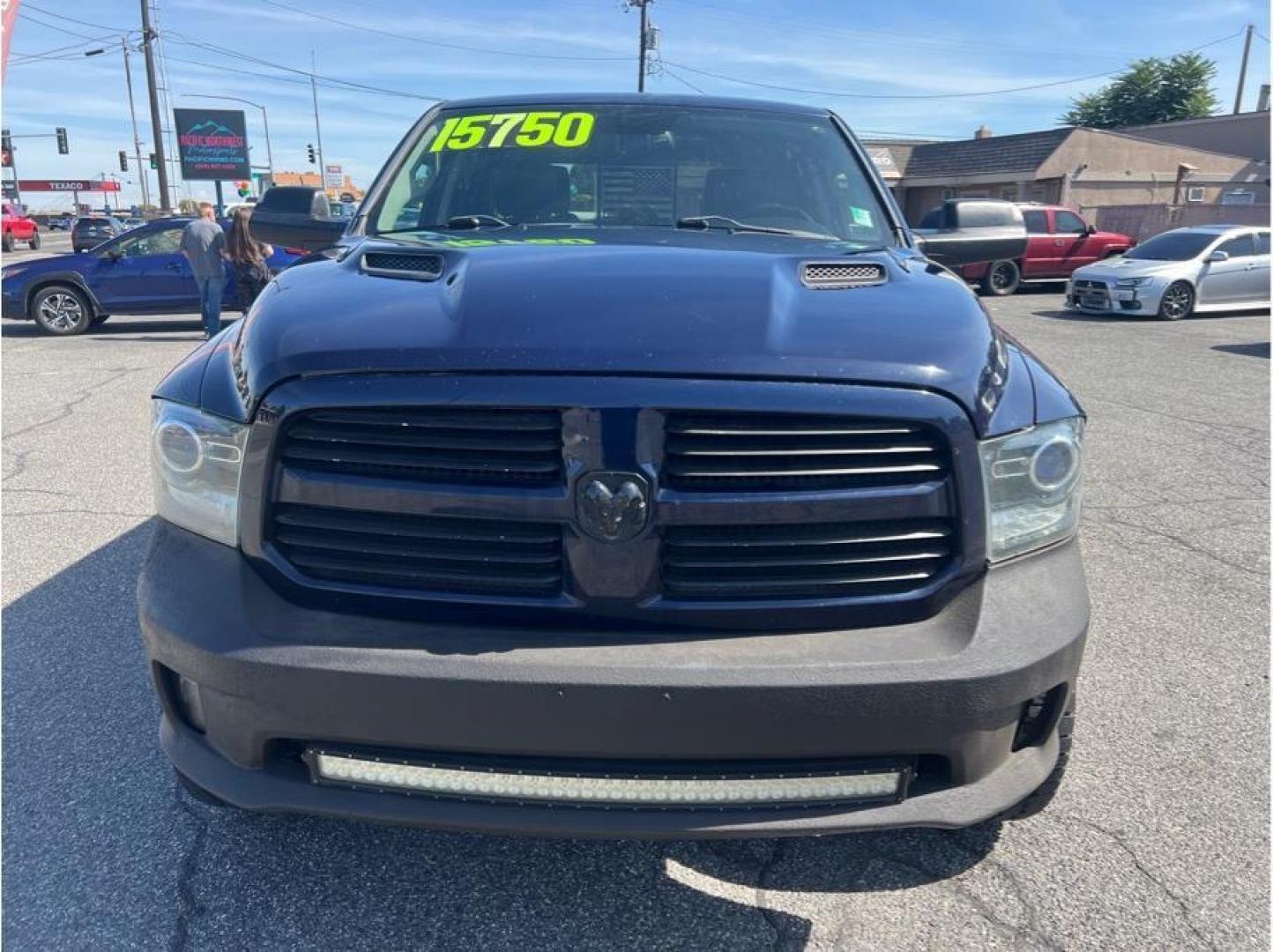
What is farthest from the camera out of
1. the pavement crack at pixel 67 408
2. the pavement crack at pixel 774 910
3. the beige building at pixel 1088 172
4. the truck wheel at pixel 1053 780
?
the beige building at pixel 1088 172

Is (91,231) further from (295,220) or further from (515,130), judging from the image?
(515,130)

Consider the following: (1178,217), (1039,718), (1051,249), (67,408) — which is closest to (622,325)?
(1039,718)

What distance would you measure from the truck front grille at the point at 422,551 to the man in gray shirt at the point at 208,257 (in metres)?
10.7

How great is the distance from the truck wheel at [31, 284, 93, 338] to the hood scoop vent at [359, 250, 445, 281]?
13.0m

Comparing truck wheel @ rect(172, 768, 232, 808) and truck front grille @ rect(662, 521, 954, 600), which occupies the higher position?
truck front grille @ rect(662, 521, 954, 600)

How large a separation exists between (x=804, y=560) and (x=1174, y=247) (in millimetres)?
17566

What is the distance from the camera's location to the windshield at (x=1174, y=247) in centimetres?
1587

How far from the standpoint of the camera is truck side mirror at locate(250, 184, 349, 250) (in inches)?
136

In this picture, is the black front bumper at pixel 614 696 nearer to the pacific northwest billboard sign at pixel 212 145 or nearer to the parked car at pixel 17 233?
the pacific northwest billboard sign at pixel 212 145

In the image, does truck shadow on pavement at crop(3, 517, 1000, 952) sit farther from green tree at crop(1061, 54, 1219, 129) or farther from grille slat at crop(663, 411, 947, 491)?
green tree at crop(1061, 54, 1219, 129)

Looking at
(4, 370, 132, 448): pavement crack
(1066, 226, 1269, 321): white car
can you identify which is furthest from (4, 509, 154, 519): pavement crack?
(1066, 226, 1269, 321): white car

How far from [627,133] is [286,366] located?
1999 mm

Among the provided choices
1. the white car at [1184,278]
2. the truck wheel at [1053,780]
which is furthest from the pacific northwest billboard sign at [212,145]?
the truck wheel at [1053,780]

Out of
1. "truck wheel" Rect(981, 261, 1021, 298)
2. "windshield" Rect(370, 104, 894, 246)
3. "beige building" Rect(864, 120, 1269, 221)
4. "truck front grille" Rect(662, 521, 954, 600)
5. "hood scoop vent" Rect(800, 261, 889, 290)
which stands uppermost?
"beige building" Rect(864, 120, 1269, 221)
